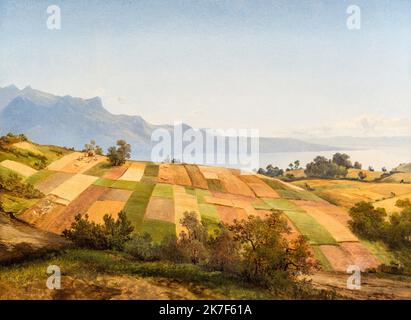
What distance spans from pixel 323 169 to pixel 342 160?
71 centimetres

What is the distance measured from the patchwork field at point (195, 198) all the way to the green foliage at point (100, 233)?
0.21m

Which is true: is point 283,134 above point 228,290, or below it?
above

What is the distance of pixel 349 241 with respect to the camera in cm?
1079

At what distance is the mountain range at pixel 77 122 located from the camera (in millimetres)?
12180

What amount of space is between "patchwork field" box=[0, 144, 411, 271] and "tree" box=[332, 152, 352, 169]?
23.1 inches

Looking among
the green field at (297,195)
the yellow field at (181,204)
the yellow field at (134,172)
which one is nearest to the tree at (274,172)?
the green field at (297,195)

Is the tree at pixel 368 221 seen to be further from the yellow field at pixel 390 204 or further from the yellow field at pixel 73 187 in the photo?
the yellow field at pixel 73 187

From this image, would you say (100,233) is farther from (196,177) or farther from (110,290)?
(196,177)

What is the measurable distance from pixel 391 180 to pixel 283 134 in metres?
3.77

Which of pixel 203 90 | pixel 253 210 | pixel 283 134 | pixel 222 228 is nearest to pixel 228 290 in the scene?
pixel 222 228

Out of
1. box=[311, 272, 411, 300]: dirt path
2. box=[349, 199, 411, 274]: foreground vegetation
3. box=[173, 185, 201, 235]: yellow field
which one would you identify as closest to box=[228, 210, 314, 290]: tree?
box=[311, 272, 411, 300]: dirt path
